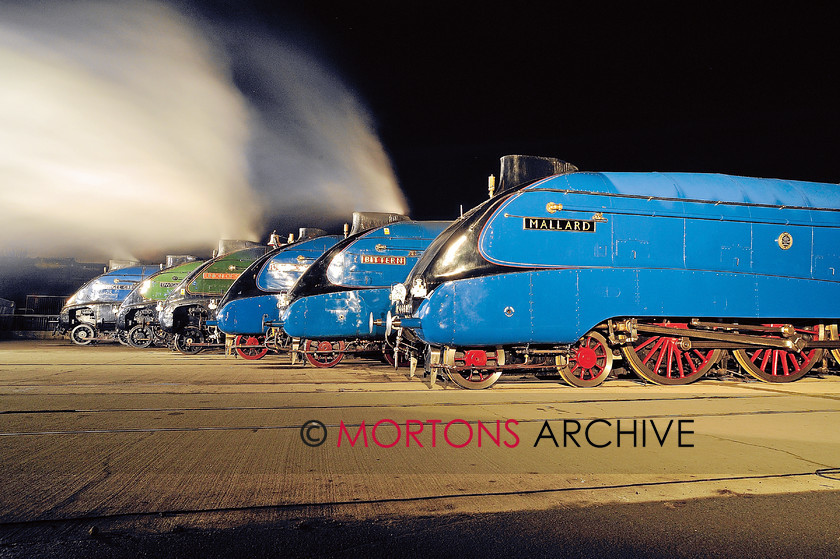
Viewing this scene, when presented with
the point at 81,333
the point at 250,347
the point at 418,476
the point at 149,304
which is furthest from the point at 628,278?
the point at 81,333

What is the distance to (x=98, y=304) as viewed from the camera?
23.3m

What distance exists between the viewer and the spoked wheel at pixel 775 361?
8.58 metres

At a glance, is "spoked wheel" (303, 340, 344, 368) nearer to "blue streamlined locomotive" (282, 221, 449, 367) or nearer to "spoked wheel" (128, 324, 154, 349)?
"blue streamlined locomotive" (282, 221, 449, 367)

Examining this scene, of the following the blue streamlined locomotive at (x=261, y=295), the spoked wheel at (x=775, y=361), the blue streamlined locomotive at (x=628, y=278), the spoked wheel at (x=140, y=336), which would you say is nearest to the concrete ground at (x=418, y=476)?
the blue streamlined locomotive at (x=628, y=278)

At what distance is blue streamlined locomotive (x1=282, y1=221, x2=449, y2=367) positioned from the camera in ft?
35.5

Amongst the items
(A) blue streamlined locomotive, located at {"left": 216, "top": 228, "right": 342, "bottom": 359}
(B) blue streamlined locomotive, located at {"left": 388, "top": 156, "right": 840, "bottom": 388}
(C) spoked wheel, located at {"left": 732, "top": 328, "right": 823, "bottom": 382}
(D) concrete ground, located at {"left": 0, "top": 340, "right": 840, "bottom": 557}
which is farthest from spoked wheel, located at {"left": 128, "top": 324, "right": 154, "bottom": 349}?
(C) spoked wheel, located at {"left": 732, "top": 328, "right": 823, "bottom": 382}

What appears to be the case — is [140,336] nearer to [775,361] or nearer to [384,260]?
[384,260]

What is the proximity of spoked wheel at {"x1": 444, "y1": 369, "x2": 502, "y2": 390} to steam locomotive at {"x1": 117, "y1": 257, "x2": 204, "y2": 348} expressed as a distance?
13.7 meters

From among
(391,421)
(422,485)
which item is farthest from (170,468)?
(391,421)

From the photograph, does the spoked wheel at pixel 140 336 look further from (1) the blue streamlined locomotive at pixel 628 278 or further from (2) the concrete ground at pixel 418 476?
(1) the blue streamlined locomotive at pixel 628 278

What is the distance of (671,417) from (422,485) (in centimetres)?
324

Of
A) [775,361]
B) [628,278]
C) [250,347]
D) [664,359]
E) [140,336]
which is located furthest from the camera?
[140,336]

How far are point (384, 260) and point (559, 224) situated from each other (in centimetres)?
462

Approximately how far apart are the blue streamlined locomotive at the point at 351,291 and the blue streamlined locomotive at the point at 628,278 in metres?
2.62
